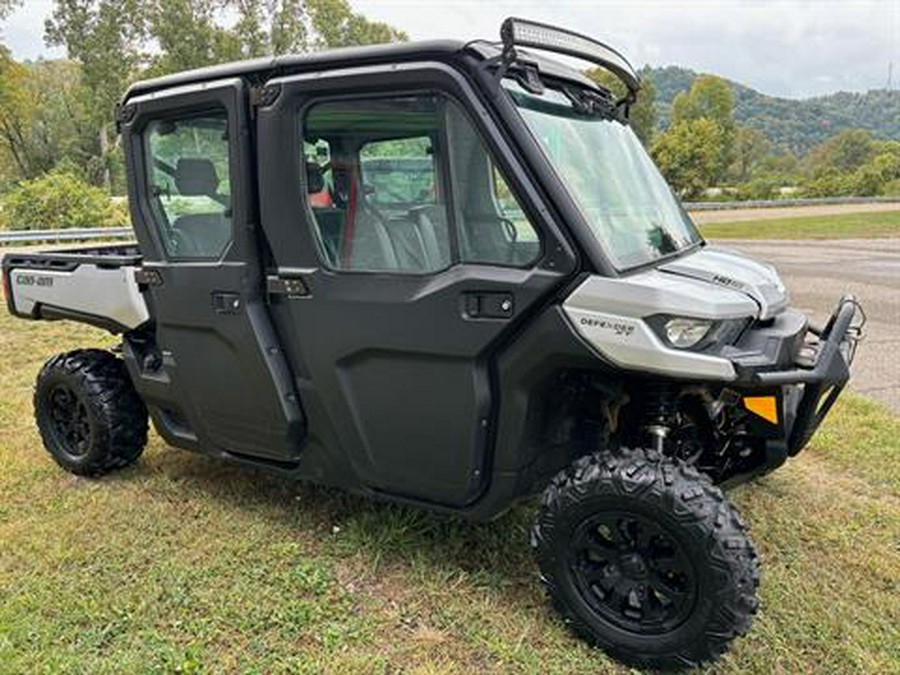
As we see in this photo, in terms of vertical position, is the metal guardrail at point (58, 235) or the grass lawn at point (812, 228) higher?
the metal guardrail at point (58, 235)

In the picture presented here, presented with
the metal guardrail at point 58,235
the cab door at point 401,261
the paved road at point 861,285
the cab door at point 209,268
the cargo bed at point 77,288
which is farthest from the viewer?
the metal guardrail at point 58,235

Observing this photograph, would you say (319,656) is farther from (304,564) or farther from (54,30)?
(54,30)

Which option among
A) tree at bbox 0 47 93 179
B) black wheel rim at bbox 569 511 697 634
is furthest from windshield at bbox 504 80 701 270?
tree at bbox 0 47 93 179

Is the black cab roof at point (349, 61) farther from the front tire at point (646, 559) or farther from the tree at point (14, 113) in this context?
the tree at point (14, 113)

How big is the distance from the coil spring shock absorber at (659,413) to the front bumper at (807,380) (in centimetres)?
26

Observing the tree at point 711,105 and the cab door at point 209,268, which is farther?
the tree at point 711,105

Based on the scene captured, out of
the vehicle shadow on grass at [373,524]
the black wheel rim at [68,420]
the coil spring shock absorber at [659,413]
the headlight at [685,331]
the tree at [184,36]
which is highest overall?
the tree at [184,36]

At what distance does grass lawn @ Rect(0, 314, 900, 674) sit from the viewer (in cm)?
270

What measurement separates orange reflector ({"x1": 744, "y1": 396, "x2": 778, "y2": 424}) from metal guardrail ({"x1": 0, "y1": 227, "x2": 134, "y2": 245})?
16.2 meters

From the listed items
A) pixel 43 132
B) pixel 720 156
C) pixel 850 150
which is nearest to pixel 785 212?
pixel 720 156

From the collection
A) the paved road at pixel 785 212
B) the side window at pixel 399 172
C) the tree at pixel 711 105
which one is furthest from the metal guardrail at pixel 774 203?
the side window at pixel 399 172

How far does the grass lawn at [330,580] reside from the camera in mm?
2695

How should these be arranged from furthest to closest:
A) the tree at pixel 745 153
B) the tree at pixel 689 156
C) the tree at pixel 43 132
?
the tree at pixel 745 153 < the tree at pixel 43 132 < the tree at pixel 689 156

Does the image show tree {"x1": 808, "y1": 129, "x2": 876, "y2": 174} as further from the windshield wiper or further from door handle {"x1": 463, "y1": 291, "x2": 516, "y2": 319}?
door handle {"x1": 463, "y1": 291, "x2": 516, "y2": 319}
